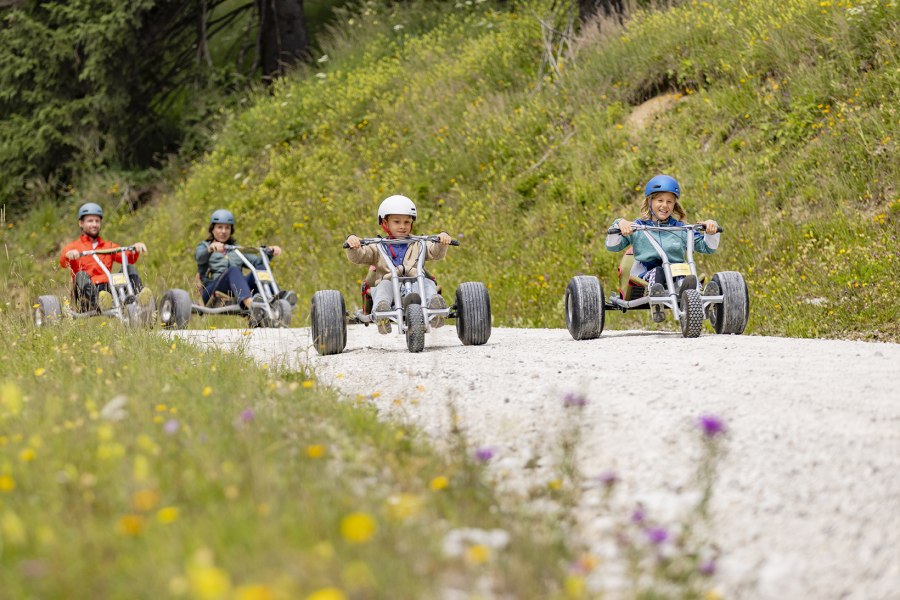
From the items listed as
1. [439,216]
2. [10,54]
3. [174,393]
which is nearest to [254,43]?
[10,54]

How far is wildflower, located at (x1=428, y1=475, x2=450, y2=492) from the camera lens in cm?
362

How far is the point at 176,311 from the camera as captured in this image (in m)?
11.7

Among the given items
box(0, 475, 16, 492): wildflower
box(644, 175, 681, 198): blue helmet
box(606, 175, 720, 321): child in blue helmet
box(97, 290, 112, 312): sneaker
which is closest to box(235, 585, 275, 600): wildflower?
box(0, 475, 16, 492): wildflower

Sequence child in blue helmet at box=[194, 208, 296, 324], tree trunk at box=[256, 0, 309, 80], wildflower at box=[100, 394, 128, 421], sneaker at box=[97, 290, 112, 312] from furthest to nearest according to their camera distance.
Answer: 1. tree trunk at box=[256, 0, 309, 80]
2. child in blue helmet at box=[194, 208, 296, 324]
3. sneaker at box=[97, 290, 112, 312]
4. wildflower at box=[100, 394, 128, 421]

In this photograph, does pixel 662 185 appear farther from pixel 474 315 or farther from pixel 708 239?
pixel 474 315

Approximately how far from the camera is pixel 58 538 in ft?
9.94

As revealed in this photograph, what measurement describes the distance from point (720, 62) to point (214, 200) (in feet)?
29.9

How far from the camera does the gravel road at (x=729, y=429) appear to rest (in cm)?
329

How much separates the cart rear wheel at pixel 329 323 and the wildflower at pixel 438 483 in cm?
448

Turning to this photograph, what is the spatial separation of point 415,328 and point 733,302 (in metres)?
2.45

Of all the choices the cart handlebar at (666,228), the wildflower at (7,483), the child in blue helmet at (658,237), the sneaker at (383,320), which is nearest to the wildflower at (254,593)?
the wildflower at (7,483)

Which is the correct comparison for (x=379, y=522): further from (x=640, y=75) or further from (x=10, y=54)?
(x=10, y=54)

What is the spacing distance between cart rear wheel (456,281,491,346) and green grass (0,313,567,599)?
133 inches

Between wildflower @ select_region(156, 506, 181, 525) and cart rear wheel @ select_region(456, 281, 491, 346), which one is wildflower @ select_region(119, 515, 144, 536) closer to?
wildflower @ select_region(156, 506, 181, 525)
